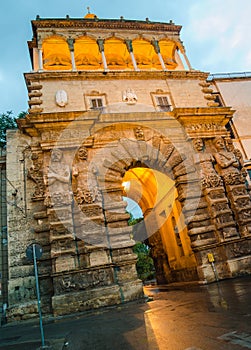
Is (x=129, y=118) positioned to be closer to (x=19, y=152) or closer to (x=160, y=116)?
(x=160, y=116)

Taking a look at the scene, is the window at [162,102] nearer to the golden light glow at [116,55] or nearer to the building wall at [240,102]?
the golden light glow at [116,55]

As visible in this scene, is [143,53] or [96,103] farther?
[143,53]

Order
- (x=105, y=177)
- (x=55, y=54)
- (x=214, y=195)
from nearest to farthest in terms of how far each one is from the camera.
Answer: (x=105, y=177)
(x=214, y=195)
(x=55, y=54)

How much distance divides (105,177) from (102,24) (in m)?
10.8

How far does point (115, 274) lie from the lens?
388 inches

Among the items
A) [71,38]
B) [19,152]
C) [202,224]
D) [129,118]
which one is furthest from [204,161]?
[71,38]

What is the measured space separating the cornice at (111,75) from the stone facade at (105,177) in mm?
58

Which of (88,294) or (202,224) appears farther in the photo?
(202,224)

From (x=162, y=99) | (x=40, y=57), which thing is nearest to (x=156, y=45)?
(x=162, y=99)

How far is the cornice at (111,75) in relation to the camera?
13.5 m

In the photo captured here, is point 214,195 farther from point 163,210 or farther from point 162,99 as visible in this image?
point 162,99

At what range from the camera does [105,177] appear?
38.0 feet

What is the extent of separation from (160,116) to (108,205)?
18.6 ft

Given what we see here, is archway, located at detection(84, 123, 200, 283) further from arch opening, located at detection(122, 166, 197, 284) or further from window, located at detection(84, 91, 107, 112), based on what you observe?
window, located at detection(84, 91, 107, 112)
